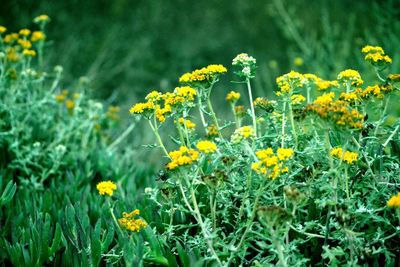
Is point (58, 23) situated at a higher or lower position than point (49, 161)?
higher

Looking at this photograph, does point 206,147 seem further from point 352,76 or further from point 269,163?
point 352,76

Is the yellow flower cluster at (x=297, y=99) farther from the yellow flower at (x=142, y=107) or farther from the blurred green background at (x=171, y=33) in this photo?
the blurred green background at (x=171, y=33)

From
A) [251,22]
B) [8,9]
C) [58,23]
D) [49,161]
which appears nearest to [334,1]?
[251,22]

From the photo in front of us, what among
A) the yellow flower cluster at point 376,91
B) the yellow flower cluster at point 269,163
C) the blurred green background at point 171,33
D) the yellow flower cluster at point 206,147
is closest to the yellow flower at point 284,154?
the yellow flower cluster at point 269,163

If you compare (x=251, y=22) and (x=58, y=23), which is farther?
(x=251, y=22)

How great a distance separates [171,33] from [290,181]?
718cm

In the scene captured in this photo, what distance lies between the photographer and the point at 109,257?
2.26 meters

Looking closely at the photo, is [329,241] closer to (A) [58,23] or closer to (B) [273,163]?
(B) [273,163]

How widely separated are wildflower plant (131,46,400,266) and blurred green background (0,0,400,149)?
529cm

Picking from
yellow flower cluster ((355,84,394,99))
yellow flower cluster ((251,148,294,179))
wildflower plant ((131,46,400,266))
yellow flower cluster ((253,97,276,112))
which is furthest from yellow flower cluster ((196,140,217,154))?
yellow flower cluster ((355,84,394,99))

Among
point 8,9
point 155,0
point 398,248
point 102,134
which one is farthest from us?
point 155,0

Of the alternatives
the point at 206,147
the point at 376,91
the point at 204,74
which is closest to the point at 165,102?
the point at 204,74

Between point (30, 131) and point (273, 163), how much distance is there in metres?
2.32

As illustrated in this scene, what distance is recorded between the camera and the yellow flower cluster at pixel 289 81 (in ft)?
7.61
